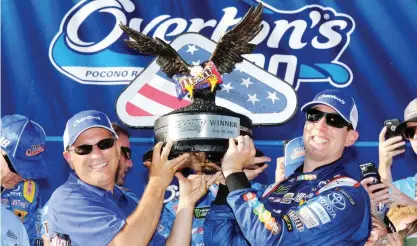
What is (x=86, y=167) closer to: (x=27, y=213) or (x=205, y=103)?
(x=205, y=103)

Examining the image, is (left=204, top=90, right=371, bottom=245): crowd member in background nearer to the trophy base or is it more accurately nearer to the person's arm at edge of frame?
the trophy base

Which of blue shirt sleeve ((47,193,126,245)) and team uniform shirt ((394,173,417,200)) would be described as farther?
team uniform shirt ((394,173,417,200))

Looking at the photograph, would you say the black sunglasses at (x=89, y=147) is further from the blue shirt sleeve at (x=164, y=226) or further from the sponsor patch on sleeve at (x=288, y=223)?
the sponsor patch on sleeve at (x=288, y=223)

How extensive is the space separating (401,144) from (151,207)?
1473 millimetres

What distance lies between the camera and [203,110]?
2.95 meters

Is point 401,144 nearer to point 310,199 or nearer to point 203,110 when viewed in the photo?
point 310,199

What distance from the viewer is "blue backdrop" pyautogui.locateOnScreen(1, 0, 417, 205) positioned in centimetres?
426

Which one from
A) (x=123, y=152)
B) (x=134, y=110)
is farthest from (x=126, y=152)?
(x=134, y=110)

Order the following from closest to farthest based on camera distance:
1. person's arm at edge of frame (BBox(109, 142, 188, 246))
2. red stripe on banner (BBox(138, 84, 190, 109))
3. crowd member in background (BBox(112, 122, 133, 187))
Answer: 1. person's arm at edge of frame (BBox(109, 142, 188, 246))
2. crowd member in background (BBox(112, 122, 133, 187))
3. red stripe on banner (BBox(138, 84, 190, 109))

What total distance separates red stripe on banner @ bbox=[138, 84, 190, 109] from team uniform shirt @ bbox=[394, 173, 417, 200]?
127cm

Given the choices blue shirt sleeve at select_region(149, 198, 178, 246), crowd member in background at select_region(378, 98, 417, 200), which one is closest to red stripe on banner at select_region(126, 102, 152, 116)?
blue shirt sleeve at select_region(149, 198, 178, 246)

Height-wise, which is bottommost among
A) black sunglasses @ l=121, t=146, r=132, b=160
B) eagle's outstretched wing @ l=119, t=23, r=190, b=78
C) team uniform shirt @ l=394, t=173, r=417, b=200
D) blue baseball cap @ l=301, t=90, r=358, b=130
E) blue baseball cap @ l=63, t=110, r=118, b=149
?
team uniform shirt @ l=394, t=173, r=417, b=200

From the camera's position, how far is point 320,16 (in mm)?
4332

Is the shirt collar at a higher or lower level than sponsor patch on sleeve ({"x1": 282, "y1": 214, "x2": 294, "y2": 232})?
higher
